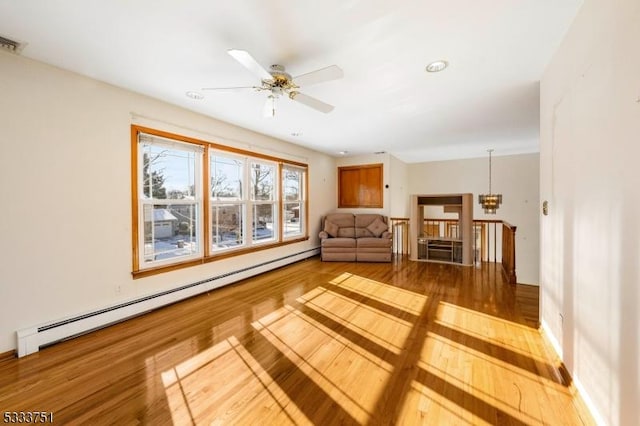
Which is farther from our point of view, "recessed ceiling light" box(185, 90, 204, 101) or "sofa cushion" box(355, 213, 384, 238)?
"sofa cushion" box(355, 213, 384, 238)

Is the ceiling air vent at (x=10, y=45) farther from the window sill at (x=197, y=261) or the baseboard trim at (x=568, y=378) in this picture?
the baseboard trim at (x=568, y=378)

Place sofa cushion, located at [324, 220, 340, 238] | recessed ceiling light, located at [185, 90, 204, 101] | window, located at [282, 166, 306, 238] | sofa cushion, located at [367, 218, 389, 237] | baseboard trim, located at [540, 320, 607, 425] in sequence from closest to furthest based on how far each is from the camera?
baseboard trim, located at [540, 320, 607, 425] → recessed ceiling light, located at [185, 90, 204, 101] → window, located at [282, 166, 306, 238] → sofa cushion, located at [367, 218, 389, 237] → sofa cushion, located at [324, 220, 340, 238]

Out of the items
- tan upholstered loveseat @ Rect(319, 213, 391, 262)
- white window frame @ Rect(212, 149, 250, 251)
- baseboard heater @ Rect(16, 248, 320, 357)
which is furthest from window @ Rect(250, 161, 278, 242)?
tan upholstered loveseat @ Rect(319, 213, 391, 262)

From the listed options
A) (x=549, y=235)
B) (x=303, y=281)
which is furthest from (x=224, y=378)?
(x=549, y=235)

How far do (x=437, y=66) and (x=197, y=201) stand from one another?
3.44 metres

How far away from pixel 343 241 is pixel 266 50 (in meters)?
4.41

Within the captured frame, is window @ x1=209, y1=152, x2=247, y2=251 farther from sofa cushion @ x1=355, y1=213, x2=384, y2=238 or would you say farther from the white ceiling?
sofa cushion @ x1=355, y1=213, x2=384, y2=238

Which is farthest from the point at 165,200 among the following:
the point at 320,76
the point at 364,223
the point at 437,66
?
the point at 364,223

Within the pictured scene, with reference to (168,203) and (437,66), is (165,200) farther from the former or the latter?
(437,66)

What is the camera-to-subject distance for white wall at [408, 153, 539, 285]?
24.2 ft

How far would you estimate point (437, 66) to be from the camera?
251cm

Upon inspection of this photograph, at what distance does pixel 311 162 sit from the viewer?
6441mm

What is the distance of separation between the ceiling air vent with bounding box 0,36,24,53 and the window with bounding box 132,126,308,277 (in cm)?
104

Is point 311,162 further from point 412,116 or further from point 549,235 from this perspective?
point 549,235
